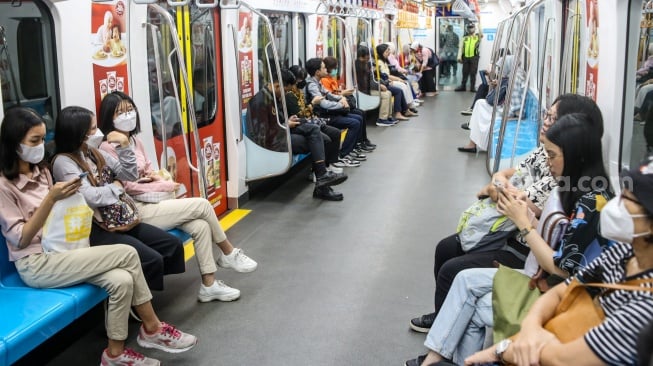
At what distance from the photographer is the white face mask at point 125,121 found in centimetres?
373

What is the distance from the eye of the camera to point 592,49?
3502mm

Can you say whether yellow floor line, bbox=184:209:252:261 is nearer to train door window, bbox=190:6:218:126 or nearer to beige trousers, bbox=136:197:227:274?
train door window, bbox=190:6:218:126

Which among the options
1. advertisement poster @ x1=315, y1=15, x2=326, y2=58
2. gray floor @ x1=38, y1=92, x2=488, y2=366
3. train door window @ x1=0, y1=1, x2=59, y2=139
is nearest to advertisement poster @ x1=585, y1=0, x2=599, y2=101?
gray floor @ x1=38, y1=92, x2=488, y2=366

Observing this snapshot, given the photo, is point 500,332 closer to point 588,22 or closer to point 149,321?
point 149,321

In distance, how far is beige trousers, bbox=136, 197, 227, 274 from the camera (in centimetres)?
385

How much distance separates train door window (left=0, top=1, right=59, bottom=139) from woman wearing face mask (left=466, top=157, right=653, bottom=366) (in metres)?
2.68

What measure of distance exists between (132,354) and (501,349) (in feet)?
5.88

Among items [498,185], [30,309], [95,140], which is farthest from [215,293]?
[498,185]

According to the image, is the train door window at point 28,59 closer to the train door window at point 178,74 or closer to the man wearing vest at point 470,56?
the train door window at point 178,74

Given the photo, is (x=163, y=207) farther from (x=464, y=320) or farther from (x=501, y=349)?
(x=501, y=349)

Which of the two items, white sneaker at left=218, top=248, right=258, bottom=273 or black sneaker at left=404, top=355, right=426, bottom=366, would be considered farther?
white sneaker at left=218, top=248, right=258, bottom=273

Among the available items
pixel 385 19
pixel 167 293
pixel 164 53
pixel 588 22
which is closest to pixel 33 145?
pixel 167 293

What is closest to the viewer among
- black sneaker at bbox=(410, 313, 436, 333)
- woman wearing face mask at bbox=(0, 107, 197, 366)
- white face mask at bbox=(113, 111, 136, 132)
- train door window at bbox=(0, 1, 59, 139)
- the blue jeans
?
the blue jeans

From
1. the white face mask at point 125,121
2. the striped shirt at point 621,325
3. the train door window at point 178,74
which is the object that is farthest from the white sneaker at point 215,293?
the striped shirt at point 621,325
